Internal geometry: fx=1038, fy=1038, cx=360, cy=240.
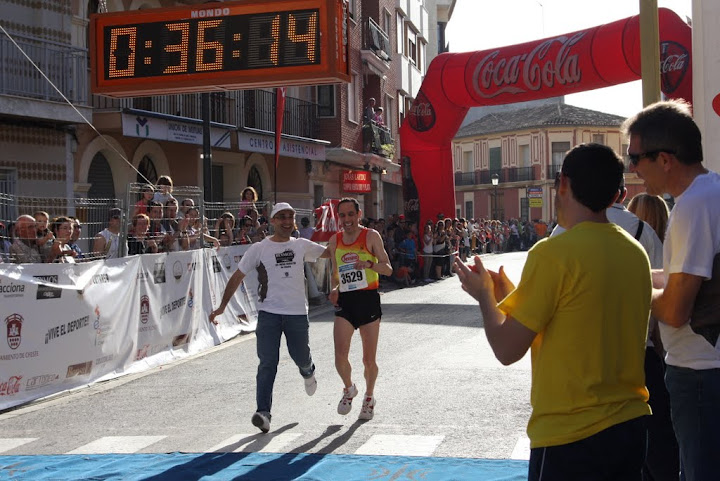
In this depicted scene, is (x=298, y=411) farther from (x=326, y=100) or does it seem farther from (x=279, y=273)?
(x=326, y=100)

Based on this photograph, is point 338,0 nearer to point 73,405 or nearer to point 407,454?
point 73,405

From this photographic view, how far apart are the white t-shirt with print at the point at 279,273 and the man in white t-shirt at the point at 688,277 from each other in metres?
4.99

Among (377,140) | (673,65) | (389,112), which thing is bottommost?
(673,65)

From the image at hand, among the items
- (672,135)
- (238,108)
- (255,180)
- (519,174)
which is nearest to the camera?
(672,135)

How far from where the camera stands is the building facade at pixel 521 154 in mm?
74000

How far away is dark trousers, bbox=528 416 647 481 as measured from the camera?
10.9 ft

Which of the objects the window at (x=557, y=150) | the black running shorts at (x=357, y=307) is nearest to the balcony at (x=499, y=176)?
the window at (x=557, y=150)

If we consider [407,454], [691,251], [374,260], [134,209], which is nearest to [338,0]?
[134,209]

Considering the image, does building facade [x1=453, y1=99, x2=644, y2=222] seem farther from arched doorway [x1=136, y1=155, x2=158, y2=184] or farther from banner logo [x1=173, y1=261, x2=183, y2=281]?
banner logo [x1=173, y1=261, x2=183, y2=281]

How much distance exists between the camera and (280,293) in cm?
855

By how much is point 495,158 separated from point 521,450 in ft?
237

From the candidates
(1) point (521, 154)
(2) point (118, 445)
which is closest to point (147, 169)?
(2) point (118, 445)

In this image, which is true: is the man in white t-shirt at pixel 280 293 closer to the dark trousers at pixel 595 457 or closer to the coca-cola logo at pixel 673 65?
the dark trousers at pixel 595 457

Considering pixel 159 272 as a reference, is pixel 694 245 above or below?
above
